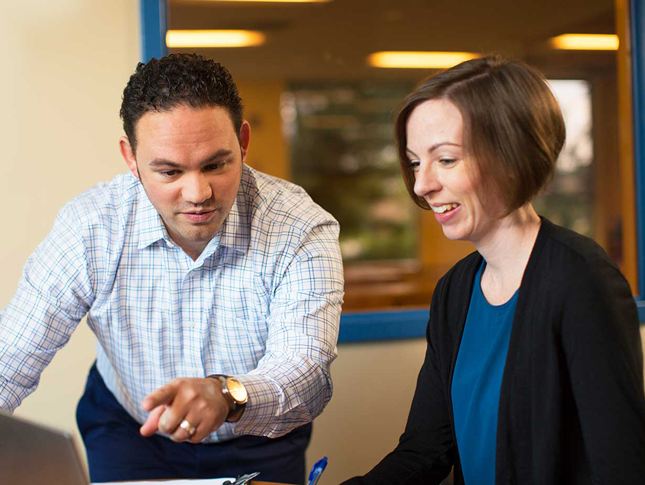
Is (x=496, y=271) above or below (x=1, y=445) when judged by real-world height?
above

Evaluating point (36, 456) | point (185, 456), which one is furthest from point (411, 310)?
point (36, 456)

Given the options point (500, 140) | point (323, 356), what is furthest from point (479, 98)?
point (323, 356)

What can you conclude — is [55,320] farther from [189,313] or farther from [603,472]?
[603,472]

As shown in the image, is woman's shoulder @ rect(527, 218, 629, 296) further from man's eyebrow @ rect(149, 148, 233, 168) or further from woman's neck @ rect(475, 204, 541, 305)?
man's eyebrow @ rect(149, 148, 233, 168)

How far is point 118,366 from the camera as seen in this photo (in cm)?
189

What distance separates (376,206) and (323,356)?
7.65 metres

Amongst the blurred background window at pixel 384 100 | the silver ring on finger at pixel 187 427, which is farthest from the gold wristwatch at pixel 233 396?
the blurred background window at pixel 384 100

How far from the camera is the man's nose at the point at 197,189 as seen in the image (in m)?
1.54

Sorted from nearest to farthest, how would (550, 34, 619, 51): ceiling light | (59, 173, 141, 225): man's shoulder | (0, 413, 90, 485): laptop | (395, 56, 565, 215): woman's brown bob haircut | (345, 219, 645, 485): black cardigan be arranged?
1. (0, 413, 90, 485): laptop
2. (345, 219, 645, 485): black cardigan
3. (395, 56, 565, 215): woman's brown bob haircut
4. (59, 173, 141, 225): man's shoulder
5. (550, 34, 619, 51): ceiling light

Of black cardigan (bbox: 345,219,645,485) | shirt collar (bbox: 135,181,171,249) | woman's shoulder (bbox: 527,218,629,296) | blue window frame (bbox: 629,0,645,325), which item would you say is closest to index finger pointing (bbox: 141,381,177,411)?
black cardigan (bbox: 345,219,645,485)

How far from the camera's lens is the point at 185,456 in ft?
5.99

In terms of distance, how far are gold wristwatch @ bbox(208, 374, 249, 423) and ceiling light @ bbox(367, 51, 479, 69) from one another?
583 cm

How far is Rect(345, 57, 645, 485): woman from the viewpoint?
3.87ft

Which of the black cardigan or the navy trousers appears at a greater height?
the black cardigan
